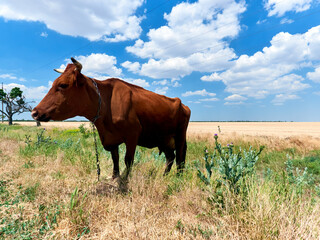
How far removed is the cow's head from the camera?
2.38 metres

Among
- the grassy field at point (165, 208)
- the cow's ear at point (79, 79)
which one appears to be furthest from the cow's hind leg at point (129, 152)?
the cow's ear at point (79, 79)

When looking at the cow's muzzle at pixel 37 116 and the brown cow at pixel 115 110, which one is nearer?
the cow's muzzle at pixel 37 116

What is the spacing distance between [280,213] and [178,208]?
1.06 meters

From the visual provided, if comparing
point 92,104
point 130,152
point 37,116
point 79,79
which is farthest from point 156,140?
point 37,116

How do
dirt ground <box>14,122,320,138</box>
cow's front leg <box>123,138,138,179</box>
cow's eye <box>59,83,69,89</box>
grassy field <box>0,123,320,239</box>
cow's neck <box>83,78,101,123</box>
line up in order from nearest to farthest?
grassy field <box>0,123,320,239</box> < cow's eye <box>59,83,69,89</box> < cow's neck <box>83,78,101,123</box> < cow's front leg <box>123,138,138,179</box> < dirt ground <box>14,122,320,138</box>

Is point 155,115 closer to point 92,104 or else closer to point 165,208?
point 92,104

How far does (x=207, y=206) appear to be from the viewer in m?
2.25

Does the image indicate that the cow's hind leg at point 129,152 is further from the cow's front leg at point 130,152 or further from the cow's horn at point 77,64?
the cow's horn at point 77,64

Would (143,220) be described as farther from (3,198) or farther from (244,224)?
(3,198)

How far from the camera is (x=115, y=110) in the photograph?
9.25 ft

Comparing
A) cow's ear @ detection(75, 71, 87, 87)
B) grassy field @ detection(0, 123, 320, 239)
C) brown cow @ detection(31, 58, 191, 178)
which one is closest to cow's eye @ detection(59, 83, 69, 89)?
brown cow @ detection(31, 58, 191, 178)

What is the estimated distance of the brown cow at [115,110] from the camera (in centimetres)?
245

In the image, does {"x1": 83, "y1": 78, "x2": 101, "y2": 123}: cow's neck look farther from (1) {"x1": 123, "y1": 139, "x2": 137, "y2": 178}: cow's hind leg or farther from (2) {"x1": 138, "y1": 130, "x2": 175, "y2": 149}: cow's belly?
(2) {"x1": 138, "y1": 130, "x2": 175, "y2": 149}: cow's belly

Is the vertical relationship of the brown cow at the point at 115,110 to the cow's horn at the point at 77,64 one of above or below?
below
